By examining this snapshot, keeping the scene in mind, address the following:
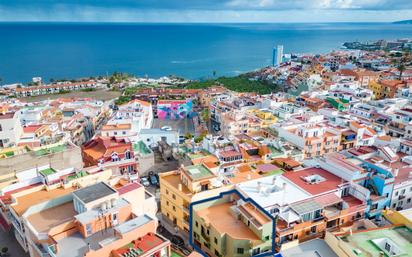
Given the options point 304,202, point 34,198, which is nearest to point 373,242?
point 304,202

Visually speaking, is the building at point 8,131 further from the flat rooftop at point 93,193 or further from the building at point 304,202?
the building at point 304,202

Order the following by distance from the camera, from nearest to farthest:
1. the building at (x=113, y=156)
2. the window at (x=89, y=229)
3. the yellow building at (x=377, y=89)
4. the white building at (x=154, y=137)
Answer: the window at (x=89, y=229)
the building at (x=113, y=156)
the white building at (x=154, y=137)
the yellow building at (x=377, y=89)

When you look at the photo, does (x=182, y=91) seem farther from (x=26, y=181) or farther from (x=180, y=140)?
(x=26, y=181)

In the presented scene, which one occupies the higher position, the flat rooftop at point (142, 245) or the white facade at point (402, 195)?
the flat rooftop at point (142, 245)

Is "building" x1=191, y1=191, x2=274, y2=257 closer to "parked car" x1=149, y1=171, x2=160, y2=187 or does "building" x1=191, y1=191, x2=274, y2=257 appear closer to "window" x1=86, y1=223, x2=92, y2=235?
"window" x1=86, y1=223, x2=92, y2=235

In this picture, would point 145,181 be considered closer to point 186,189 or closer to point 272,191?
point 186,189

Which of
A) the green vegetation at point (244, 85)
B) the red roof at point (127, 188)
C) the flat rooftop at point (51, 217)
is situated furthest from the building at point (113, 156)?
the green vegetation at point (244, 85)

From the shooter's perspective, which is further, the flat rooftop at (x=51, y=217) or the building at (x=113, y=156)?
the building at (x=113, y=156)
